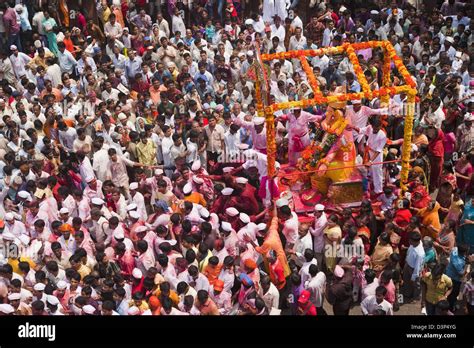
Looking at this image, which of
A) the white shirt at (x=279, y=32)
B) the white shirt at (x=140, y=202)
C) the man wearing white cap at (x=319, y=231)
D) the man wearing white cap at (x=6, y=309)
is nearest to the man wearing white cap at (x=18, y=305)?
the man wearing white cap at (x=6, y=309)

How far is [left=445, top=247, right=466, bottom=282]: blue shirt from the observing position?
1132 cm

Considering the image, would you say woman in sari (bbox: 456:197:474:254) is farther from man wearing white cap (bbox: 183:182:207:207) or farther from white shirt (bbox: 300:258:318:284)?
man wearing white cap (bbox: 183:182:207:207)

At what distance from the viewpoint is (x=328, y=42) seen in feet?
58.6

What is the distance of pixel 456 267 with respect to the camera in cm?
1134

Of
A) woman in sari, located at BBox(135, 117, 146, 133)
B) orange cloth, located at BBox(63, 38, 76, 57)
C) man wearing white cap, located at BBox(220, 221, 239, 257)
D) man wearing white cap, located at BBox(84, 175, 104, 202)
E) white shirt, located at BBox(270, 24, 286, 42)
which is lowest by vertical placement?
man wearing white cap, located at BBox(220, 221, 239, 257)

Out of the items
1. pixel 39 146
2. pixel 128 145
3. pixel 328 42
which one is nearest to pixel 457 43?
pixel 328 42

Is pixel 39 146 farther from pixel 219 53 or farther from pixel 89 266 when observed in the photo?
pixel 219 53

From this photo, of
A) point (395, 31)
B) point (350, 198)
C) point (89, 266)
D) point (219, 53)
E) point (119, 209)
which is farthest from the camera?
point (395, 31)

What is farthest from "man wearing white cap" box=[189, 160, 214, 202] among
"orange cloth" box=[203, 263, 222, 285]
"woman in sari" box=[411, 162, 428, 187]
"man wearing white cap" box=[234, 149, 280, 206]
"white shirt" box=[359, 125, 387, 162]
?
"woman in sari" box=[411, 162, 428, 187]

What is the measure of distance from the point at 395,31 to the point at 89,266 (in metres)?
9.30

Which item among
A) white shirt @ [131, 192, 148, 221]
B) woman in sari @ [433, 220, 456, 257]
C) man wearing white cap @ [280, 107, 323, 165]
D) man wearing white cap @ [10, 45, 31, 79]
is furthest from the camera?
man wearing white cap @ [10, 45, 31, 79]

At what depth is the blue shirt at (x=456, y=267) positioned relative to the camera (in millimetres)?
11320

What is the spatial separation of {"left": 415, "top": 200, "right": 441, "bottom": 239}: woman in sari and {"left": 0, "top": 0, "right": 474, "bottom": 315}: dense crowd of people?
2cm

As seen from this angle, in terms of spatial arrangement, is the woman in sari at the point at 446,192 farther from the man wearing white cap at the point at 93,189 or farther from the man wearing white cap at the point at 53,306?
the man wearing white cap at the point at 53,306
